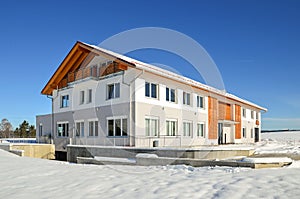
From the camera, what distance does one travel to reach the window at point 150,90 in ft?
63.8

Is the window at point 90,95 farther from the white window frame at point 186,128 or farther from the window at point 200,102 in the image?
the window at point 200,102

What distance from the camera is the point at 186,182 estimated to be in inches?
255

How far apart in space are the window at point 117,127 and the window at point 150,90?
232 centimetres

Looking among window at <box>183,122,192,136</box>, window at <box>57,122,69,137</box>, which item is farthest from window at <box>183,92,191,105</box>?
window at <box>57,122,69,137</box>

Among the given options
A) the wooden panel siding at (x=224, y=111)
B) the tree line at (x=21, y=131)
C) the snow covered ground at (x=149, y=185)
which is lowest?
the tree line at (x=21, y=131)

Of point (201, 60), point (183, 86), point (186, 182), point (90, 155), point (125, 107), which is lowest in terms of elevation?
point (90, 155)

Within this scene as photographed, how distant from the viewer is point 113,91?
20.1 m

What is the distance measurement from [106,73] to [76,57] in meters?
4.11

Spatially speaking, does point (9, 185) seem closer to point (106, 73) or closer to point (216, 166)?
point (216, 166)

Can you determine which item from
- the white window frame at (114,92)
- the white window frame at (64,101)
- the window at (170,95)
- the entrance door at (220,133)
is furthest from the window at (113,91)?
the entrance door at (220,133)

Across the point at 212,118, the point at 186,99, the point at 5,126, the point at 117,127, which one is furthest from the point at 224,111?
the point at 5,126

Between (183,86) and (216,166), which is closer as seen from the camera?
(216,166)

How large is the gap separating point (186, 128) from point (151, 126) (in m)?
4.36

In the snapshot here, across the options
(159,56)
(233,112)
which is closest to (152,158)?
(159,56)
